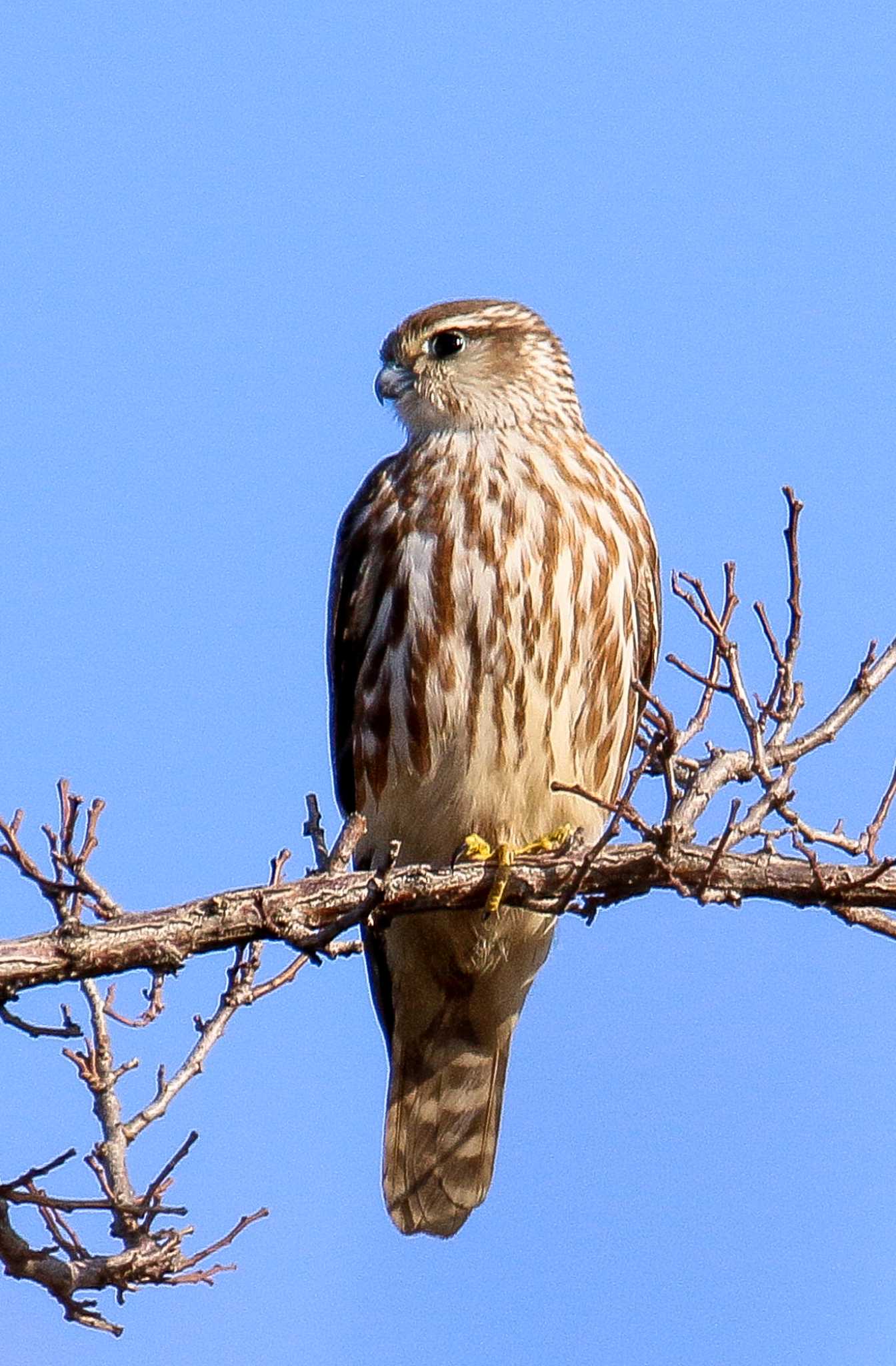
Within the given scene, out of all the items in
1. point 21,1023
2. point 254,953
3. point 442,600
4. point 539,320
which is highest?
point 539,320

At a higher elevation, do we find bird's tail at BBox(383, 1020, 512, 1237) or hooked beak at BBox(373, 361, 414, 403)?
hooked beak at BBox(373, 361, 414, 403)

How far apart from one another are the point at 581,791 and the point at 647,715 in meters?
1.34

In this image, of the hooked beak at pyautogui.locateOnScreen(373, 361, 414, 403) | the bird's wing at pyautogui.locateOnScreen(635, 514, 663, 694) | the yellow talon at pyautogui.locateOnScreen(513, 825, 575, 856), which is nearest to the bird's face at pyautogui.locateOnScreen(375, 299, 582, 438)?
the hooked beak at pyautogui.locateOnScreen(373, 361, 414, 403)

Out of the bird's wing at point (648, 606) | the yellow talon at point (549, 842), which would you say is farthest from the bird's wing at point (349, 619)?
the bird's wing at point (648, 606)

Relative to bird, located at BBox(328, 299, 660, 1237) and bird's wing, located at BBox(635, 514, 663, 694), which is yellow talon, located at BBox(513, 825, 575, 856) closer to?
bird, located at BBox(328, 299, 660, 1237)

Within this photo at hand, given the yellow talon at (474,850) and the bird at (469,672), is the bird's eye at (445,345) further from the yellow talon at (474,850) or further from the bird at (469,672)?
the yellow talon at (474,850)

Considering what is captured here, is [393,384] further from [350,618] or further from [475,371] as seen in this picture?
[350,618]

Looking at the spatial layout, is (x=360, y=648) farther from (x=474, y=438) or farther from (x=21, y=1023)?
(x=21, y=1023)

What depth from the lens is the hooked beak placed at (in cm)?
596

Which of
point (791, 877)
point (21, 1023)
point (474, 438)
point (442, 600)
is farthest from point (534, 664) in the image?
point (21, 1023)

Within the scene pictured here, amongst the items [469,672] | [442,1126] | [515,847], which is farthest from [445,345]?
[442,1126]

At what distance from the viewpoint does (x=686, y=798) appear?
4.93m

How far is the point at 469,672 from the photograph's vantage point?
5160 millimetres

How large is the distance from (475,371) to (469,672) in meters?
1.24
